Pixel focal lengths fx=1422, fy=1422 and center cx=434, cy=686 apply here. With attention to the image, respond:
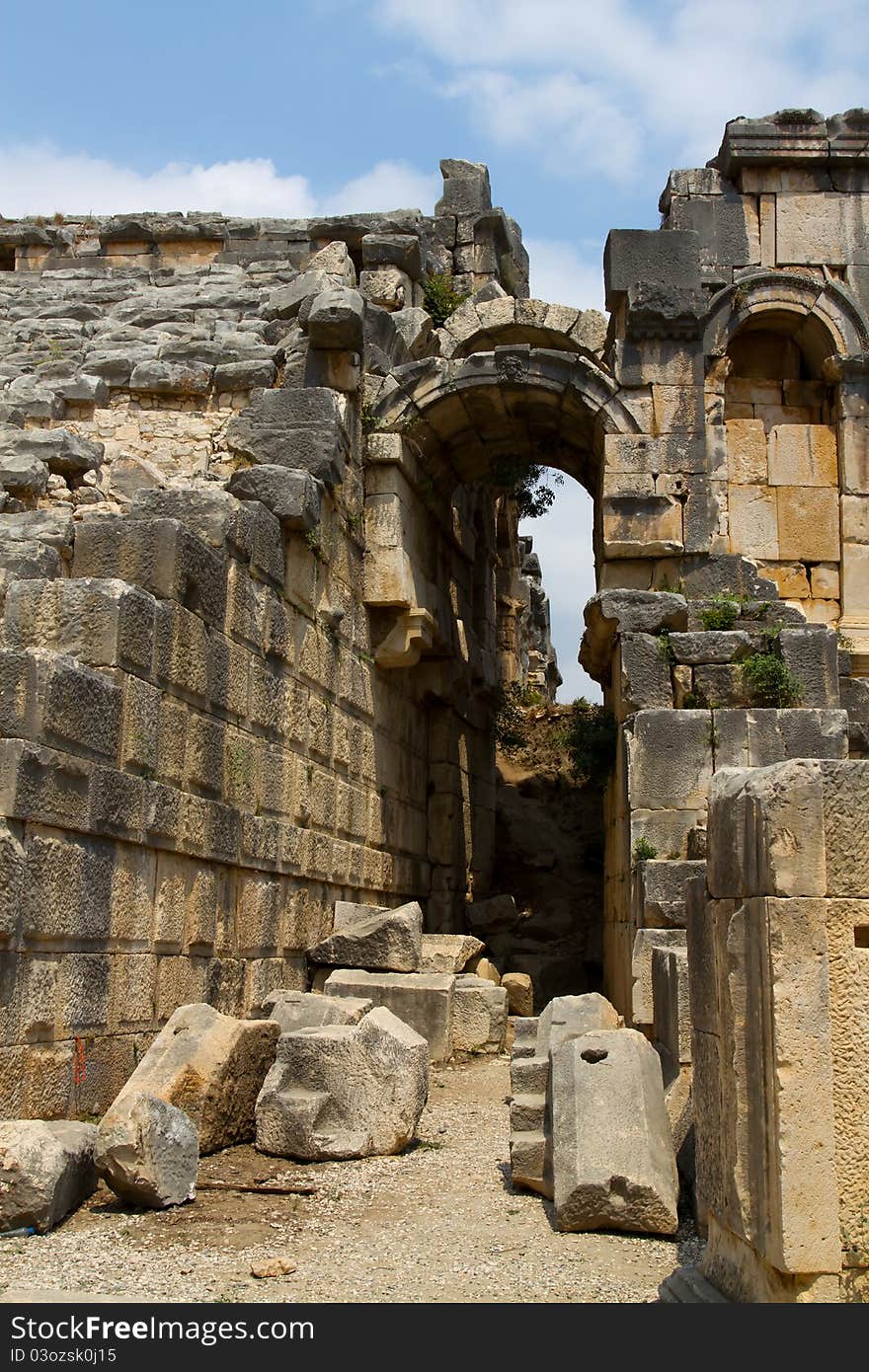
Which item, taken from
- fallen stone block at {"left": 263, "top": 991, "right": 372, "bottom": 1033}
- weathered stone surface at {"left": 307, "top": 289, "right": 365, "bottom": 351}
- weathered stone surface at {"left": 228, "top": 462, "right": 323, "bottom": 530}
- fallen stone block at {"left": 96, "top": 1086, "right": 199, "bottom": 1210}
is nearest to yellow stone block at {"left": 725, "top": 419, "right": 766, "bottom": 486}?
weathered stone surface at {"left": 307, "top": 289, "right": 365, "bottom": 351}

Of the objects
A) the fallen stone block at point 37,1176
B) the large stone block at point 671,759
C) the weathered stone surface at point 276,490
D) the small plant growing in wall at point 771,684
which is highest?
the weathered stone surface at point 276,490

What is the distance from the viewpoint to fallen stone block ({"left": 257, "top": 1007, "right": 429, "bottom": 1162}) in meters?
6.61

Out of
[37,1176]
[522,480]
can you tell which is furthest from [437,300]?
[37,1176]

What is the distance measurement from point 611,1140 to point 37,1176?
2.20 meters

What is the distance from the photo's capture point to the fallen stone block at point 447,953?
10.7m

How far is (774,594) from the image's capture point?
11359 mm

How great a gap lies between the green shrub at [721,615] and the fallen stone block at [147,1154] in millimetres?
6565

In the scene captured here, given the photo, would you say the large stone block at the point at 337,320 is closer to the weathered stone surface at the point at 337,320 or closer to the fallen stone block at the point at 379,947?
the weathered stone surface at the point at 337,320

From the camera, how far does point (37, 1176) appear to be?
523 centimetres

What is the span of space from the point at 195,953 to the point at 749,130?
9392 millimetres

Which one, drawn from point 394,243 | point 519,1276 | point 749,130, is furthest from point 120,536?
point 749,130

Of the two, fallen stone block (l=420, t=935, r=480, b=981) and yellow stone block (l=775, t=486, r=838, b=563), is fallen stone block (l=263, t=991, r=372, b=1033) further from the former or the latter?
yellow stone block (l=775, t=486, r=838, b=563)

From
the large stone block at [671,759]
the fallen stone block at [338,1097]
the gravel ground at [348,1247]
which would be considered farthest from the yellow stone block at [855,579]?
the gravel ground at [348,1247]
